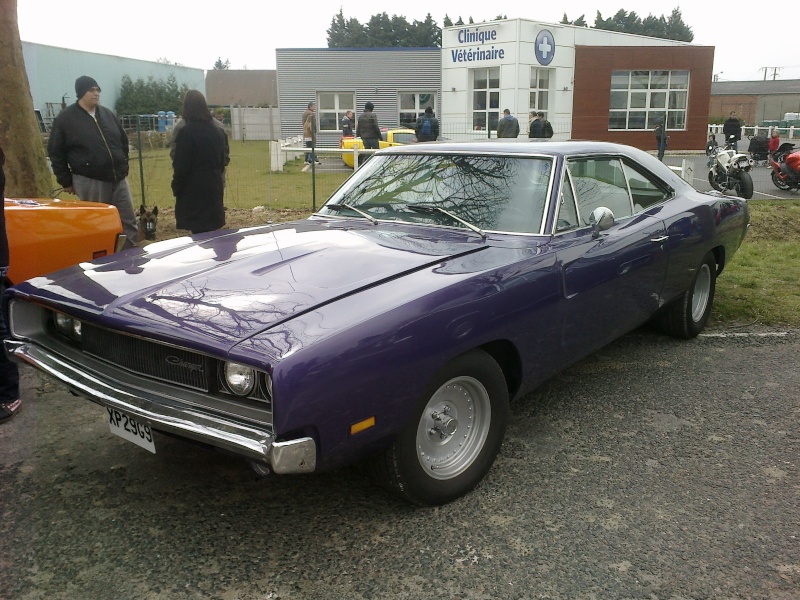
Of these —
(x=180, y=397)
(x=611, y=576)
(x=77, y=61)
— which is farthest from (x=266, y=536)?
(x=77, y=61)

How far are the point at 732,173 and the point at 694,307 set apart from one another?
925 centimetres

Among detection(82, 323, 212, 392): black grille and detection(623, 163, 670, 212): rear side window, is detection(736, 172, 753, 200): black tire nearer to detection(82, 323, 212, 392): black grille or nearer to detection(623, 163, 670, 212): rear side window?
detection(623, 163, 670, 212): rear side window

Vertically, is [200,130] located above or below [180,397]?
above

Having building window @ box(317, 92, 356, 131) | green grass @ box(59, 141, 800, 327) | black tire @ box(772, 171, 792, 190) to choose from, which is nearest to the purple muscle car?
green grass @ box(59, 141, 800, 327)

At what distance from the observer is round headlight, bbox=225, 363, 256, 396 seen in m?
2.68

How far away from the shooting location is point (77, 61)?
1730 inches

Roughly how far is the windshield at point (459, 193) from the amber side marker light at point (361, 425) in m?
1.48

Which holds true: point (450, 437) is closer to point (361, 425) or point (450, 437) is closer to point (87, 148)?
point (361, 425)

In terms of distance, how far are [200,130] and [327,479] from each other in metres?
4.13

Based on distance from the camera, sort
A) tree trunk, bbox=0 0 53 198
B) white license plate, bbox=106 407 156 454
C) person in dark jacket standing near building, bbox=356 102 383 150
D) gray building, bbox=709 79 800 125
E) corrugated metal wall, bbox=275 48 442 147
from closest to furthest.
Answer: white license plate, bbox=106 407 156 454 < tree trunk, bbox=0 0 53 198 < person in dark jacket standing near building, bbox=356 102 383 150 < corrugated metal wall, bbox=275 48 442 147 < gray building, bbox=709 79 800 125

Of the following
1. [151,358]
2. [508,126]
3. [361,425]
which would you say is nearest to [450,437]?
[361,425]

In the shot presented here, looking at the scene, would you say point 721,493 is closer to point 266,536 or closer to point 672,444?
point 672,444

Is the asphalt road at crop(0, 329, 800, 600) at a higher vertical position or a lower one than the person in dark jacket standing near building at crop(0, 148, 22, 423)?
lower

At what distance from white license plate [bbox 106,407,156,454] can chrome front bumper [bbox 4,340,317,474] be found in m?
0.07
